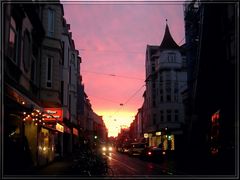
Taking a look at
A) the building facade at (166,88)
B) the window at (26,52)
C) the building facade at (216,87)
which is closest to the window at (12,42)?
the window at (26,52)

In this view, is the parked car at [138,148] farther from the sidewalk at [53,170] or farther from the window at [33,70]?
the window at [33,70]

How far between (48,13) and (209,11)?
13.4m

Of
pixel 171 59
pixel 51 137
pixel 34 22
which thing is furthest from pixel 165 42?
pixel 34 22

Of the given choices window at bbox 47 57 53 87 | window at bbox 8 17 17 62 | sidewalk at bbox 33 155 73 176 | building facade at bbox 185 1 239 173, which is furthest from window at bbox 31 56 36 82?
building facade at bbox 185 1 239 173

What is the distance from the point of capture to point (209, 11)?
39.0 meters

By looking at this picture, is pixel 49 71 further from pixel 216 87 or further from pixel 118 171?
pixel 216 87

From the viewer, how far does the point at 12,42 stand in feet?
70.2

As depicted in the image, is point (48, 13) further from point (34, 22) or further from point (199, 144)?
point (199, 144)

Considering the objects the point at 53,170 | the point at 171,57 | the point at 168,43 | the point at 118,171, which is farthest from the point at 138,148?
the point at 53,170

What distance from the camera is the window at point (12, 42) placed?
20.7 metres

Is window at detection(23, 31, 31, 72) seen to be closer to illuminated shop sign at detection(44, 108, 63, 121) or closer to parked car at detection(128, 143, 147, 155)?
illuminated shop sign at detection(44, 108, 63, 121)

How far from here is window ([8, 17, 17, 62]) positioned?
20691 millimetres

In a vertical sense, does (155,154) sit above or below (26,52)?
below

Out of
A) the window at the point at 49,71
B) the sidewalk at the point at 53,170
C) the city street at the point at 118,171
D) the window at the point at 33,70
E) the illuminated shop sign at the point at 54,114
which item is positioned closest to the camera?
the city street at the point at 118,171
